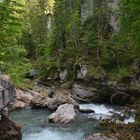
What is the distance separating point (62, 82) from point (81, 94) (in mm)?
5443

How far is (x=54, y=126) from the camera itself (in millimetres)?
26297

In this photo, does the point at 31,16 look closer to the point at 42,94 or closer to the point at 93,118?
the point at 42,94

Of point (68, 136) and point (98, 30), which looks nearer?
point (68, 136)

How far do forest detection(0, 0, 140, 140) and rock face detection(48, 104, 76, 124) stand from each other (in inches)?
4.0

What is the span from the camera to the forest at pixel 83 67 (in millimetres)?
21500

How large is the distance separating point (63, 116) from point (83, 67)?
1007cm

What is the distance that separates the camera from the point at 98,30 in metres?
38.8

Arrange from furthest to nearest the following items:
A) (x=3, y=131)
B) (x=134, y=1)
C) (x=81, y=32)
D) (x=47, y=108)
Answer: (x=81, y=32) → (x=47, y=108) → (x=134, y=1) → (x=3, y=131)

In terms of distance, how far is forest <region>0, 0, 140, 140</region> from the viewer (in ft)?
70.5

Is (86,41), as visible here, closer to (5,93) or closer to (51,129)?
(51,129)

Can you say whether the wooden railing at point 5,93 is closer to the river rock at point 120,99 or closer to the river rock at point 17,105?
the river rock at point 17,105

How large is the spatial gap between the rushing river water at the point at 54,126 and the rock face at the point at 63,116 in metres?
0.65

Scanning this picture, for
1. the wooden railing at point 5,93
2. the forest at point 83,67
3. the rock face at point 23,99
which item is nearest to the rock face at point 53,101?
the forest at point 83,67

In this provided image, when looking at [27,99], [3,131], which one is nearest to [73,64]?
[27,99]
